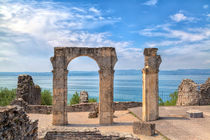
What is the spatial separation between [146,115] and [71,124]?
14.8 feet

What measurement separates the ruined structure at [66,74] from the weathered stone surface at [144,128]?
96.3 inches

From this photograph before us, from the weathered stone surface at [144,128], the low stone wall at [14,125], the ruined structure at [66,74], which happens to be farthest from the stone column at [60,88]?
the low stone wall at [14,125]

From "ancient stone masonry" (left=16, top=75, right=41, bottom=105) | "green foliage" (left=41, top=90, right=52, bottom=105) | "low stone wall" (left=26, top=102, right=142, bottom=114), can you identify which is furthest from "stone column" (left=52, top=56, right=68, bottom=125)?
"green foliage" (left=41, top=90, right=52, bottom=105)

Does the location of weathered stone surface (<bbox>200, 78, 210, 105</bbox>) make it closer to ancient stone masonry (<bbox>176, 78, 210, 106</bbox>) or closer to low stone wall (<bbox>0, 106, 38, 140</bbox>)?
ancient stone masonry (<bbox>176, 78, 210, 106</bbox>)

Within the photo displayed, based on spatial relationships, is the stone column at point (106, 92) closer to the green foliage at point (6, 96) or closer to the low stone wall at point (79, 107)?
the low stone wall at point (79, 107)

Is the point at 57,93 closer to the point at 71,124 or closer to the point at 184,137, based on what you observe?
the point at 71,124

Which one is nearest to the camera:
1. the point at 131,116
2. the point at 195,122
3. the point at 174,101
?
the point at 195,122

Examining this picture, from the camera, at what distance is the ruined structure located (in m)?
11.9

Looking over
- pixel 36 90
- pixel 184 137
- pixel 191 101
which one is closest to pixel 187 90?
pixel 191 101

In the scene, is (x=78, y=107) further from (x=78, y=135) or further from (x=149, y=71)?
(x=78, y=135)

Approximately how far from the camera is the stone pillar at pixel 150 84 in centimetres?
1162

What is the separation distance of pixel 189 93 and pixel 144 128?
29.3 feet

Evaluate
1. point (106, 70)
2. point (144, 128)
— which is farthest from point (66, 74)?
point (144, 128)

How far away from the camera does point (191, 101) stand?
54.7 feet
